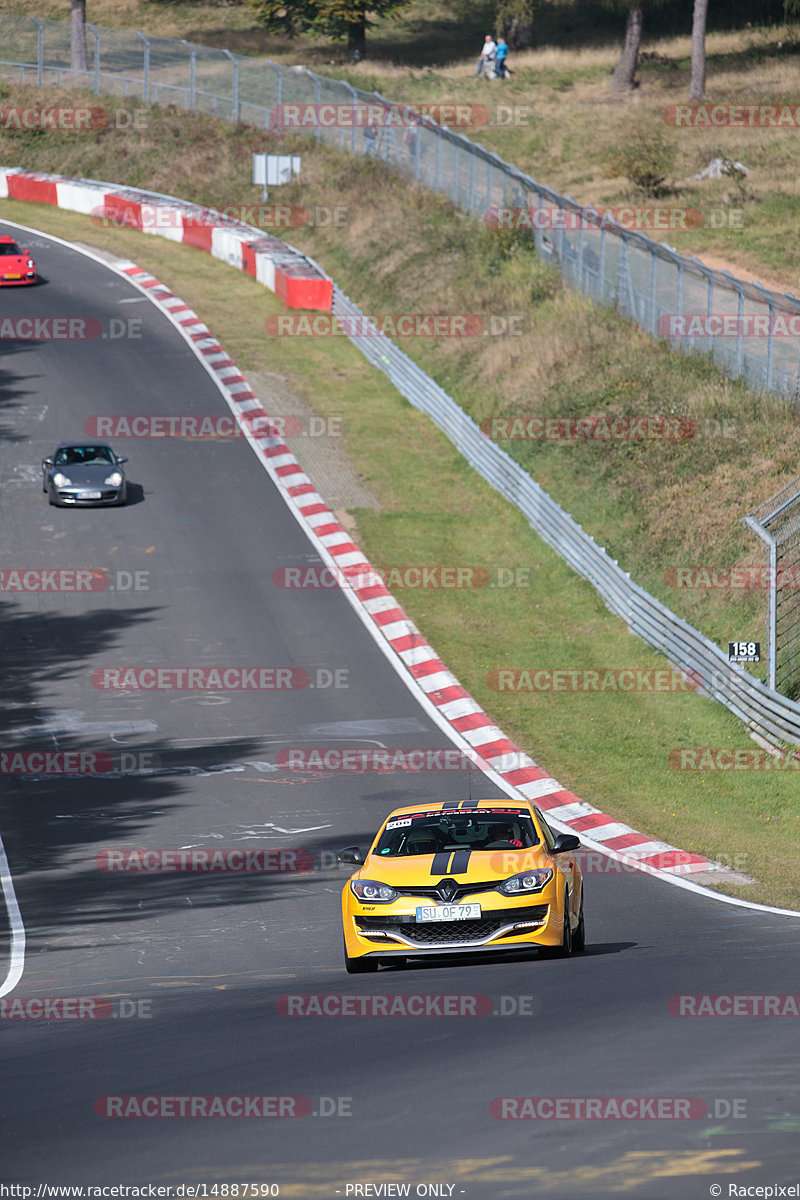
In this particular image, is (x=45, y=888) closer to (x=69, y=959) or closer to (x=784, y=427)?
(x=69, y=959)

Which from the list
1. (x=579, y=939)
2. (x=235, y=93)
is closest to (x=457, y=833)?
(x=579, y=939)

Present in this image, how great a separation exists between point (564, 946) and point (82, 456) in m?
23.4

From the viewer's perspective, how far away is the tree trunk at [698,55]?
5875 cm

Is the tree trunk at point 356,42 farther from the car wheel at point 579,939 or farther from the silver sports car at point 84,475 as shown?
the car wheel at point 579,939

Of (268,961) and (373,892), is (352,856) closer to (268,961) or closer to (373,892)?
(373,892)

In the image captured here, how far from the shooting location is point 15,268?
4709cm

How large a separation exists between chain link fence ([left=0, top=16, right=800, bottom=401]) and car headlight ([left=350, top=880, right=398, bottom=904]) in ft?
64.4

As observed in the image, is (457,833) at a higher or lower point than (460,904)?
lower

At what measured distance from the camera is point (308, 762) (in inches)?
880

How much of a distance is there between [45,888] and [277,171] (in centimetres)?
4010

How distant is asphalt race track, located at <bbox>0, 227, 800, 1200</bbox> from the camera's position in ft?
25.3

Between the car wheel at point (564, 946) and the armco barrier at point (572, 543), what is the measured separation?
10.9m

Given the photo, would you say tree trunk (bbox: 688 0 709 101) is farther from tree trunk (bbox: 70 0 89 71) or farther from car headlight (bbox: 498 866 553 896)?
car headlight (bbox: 498 866 553 896)

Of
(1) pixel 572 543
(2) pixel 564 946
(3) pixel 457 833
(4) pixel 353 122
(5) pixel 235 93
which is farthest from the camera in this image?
(5) pixel 235 93
